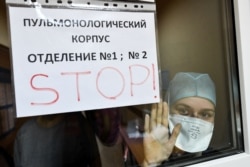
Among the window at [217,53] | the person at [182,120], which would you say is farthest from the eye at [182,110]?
the window at [217,53]

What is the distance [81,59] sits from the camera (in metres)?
0.48

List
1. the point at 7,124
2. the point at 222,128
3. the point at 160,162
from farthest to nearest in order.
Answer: the point at 222,128 < the point at 160,162 < the point at 7,124

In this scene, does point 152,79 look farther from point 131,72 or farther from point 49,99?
point 49,99

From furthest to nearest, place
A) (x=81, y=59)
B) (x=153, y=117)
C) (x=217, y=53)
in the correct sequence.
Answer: (x=217, y=53), (x=153, y=117), (x=81, y=59)

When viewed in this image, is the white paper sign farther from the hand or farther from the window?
the window

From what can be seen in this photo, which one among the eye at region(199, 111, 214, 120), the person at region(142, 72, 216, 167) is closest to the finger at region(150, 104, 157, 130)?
the person at region(142, 72, 216, 167)

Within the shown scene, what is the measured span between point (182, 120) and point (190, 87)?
10cm

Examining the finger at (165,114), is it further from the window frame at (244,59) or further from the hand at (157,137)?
the window frame at (244,59)

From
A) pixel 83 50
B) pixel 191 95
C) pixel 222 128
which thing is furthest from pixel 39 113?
pixel 222 128

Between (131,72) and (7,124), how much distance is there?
27cm

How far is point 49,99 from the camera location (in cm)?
46

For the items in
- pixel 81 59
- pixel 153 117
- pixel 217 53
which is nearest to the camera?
pixel 81 59

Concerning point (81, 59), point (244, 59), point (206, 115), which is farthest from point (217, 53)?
point (81, 59)

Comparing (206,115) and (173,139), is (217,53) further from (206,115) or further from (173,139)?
(173,139)
